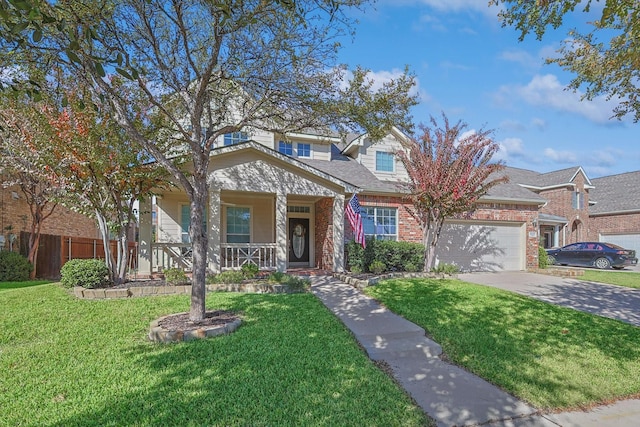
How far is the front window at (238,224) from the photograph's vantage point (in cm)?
1341

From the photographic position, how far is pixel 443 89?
402 inches

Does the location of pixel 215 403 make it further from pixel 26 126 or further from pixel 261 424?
pixel 26 126

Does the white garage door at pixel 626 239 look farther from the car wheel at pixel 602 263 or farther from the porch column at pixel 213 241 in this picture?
the porch column at pixel 213 241

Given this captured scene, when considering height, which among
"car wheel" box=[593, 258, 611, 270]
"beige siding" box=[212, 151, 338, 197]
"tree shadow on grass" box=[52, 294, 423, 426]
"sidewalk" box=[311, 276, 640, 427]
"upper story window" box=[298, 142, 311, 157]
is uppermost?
"upper story window" box=[298, 142, 311, 157]

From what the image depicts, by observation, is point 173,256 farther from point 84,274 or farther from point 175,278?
point 84,274

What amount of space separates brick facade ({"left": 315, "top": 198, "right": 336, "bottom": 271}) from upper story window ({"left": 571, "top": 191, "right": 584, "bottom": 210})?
2253 cm

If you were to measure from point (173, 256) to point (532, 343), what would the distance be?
10.1 m

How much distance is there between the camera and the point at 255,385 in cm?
390

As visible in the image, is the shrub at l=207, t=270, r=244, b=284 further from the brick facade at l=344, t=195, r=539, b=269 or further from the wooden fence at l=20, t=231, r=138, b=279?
the wooden fence at l=20, t=231, r=138, b=279

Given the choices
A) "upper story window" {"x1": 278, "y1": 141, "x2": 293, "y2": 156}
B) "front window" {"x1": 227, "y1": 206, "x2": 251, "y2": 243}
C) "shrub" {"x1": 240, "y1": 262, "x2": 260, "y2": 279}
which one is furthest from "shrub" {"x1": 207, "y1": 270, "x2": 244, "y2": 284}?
"upper story window" {"x1": 278, "y1": 141, "x2": 293, "y2": 156}

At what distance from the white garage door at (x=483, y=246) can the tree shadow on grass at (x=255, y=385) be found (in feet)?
34.4

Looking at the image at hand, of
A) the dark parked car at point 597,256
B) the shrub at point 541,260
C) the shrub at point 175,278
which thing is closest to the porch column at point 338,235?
the shrub at point 175,278

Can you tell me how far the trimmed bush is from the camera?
11680mm

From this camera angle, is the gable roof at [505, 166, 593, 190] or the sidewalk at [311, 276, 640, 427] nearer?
the sidewalk at [311, 276, 640, 427]
